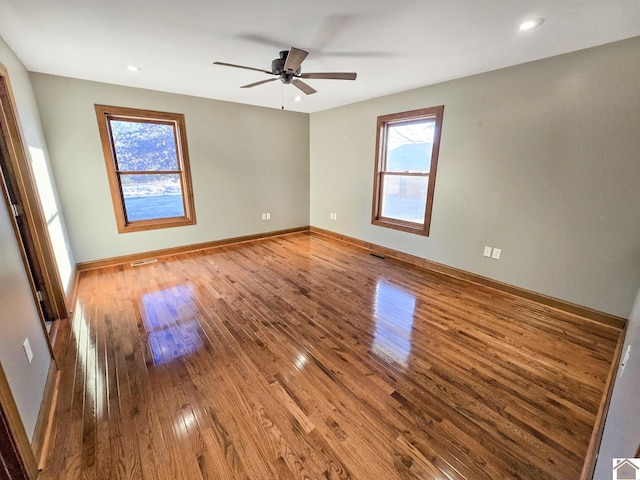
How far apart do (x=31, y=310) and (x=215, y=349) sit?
114cm

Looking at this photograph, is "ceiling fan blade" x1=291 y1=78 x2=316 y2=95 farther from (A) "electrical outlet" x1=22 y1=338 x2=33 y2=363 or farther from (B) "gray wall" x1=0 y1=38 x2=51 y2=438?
(A) "electrical outlet" x1=22 y1=338 x2=33 y2=363

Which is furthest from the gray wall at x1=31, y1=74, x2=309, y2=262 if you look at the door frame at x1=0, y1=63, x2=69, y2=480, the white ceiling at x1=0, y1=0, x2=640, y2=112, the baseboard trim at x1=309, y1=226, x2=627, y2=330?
the baseboard trim at x1=309, y1=226, x2=627, y2=330

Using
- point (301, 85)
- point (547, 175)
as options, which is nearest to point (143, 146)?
point (301, 85)

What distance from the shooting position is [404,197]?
4.06 meters

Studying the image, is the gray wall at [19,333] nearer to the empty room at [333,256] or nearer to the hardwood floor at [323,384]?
the empty room at [333,256]

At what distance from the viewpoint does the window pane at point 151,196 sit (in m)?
3.84

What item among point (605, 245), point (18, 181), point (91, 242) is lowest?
point (91, 242)

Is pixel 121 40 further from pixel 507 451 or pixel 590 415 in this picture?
pixel 590 415

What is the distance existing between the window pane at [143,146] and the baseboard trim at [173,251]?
1248 mm

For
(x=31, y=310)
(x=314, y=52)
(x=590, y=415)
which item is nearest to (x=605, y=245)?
(x=590, y=415)

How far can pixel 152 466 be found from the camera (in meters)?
1.27

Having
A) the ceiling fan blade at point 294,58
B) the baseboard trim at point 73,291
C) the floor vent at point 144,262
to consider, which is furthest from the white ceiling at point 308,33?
the floor vent at point 144,262

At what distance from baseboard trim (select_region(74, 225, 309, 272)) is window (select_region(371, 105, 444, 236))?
7.05 feet

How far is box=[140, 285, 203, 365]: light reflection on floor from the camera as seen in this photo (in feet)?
6.82
